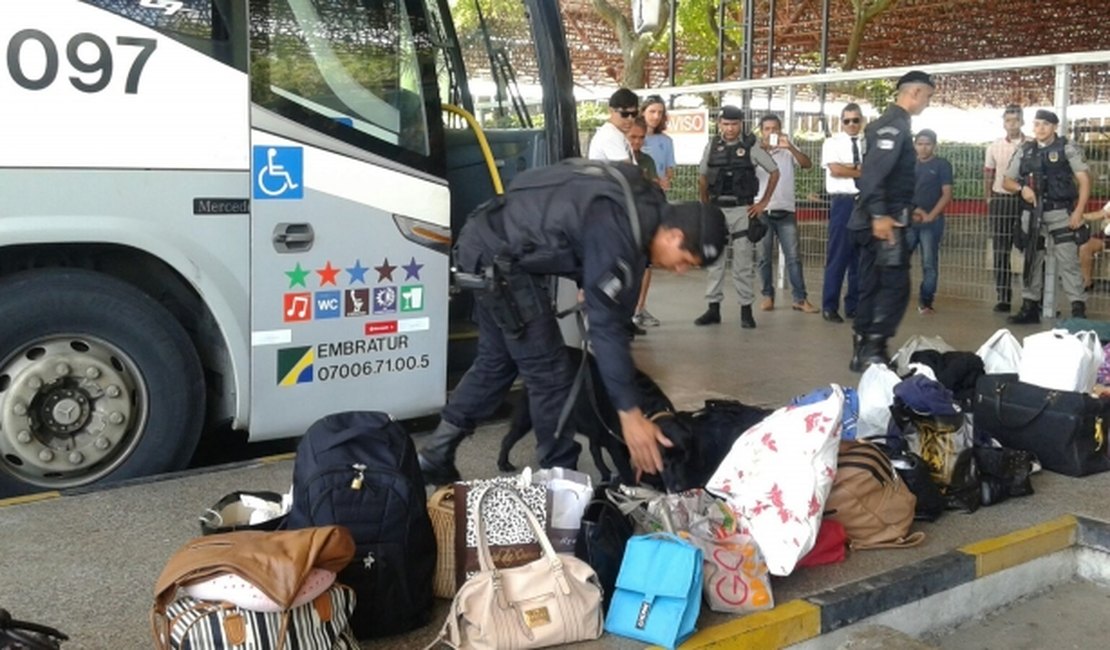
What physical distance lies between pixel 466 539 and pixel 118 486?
6.03ft

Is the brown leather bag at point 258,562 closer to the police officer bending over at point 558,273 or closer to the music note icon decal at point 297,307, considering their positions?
the police officer bending over at point 558,273

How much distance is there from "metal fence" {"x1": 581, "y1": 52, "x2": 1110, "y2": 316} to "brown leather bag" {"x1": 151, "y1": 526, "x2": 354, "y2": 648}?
860cm

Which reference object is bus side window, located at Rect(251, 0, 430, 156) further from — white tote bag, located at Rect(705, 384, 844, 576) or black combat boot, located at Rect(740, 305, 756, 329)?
black combat boot, located at Rect(740, 305, 756, 329)

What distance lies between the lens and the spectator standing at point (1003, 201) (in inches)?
403

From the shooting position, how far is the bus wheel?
454 cm

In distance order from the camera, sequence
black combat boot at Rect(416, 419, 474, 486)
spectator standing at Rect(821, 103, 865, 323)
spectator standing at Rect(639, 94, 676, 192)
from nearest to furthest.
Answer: black combat boot at Rect(416, 419, 474, 486), spectator standing at Rect(821, 103, 865, 323), spectator standing at Rect(639, 94, 676, 192)

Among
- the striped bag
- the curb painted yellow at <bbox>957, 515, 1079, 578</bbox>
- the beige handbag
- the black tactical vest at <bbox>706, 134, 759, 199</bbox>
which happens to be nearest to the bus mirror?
the curb painted yellow at <bbox>957, 515, 1079, 578</bbox>

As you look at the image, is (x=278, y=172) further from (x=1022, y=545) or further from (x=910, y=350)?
(x=910, y=350)

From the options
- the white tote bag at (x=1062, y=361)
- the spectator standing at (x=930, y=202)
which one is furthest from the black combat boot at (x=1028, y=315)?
the white tote bag at (x=1062, y=361)

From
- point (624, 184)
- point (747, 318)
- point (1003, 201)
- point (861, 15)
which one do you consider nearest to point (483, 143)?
point (624, 184)

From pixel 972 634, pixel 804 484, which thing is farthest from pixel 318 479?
pixel 972 634

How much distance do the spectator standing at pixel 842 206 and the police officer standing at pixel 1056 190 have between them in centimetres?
137

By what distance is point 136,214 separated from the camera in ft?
15.1

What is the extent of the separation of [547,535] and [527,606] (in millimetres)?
405
